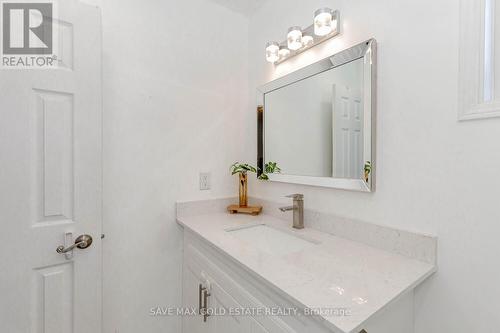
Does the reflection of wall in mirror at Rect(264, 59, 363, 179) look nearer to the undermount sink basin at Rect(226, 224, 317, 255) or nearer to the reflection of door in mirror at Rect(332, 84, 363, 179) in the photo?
the reflection of door in mirror at Rect(332, 84, 363, 179)

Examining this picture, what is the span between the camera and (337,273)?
2.57 ft

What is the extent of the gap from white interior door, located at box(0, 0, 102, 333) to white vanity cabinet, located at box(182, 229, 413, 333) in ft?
1.48

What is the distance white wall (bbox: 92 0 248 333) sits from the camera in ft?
4.25

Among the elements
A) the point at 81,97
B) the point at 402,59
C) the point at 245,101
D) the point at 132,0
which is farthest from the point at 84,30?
the point at 402,59

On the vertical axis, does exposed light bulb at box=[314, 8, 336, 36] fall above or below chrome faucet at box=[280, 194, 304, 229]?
above

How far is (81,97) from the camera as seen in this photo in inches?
43.0

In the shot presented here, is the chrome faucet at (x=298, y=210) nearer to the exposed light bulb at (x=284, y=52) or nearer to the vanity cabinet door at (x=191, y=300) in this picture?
the vanity cabinet door at (x=191, y=300)

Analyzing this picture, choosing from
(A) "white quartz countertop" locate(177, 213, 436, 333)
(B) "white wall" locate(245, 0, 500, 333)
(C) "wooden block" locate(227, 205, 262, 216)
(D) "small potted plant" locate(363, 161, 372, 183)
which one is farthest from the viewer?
(C) "wooden block" locate(227, 205, 262, 216)

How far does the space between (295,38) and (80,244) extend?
1.44 meters

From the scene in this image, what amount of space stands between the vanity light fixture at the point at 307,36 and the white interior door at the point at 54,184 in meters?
0.92

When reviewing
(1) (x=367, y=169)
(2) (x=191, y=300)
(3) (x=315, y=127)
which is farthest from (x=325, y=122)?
(2) (x=191, y=300)

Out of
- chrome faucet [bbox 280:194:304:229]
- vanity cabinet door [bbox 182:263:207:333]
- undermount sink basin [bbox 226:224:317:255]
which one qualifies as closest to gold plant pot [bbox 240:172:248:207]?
undermount sink basin [bbox 226:224:317:255]

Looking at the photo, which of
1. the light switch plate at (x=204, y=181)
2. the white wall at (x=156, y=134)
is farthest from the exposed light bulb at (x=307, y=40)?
the light switch plate at (x=204, y=181)

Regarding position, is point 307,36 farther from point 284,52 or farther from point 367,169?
point 367,169
